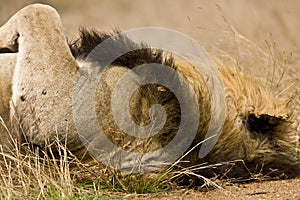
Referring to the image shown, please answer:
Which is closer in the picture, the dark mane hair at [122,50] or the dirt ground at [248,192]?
the dirt ground at [248,192]

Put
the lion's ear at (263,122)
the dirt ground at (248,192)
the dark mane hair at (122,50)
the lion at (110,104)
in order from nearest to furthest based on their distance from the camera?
the dirt ground at (248,192)
the lion at (110,104)
the dark mane hair at (122,50)
the lion's ear at (263,122)

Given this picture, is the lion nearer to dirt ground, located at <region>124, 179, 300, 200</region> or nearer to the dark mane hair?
the dark mane hair

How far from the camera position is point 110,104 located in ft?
15.2

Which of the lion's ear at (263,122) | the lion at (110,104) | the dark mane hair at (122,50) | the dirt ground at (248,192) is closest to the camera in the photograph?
the dirt ground at (248,192)

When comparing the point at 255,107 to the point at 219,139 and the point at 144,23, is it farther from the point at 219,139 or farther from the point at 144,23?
the point at 144,23

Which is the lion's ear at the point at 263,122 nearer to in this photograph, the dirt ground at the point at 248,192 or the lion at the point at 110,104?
the lion at the point at 110,104

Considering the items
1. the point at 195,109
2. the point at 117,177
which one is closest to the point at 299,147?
the point at 195,109

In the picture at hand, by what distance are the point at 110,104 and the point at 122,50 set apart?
13.6 inches

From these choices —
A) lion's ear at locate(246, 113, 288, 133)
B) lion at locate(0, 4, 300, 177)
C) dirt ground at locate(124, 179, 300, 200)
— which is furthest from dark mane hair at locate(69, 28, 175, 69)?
dirt ground at locate(124, 179, 300, 200)

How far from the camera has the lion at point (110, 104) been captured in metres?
4.57

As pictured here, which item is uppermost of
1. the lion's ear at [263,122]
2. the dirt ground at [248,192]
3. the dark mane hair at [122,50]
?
the dark mane hair at [122,50]

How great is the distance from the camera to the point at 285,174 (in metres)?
4.91

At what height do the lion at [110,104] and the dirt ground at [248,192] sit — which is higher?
the lion at [110,104]

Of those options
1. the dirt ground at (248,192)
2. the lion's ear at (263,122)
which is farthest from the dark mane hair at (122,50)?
the dirt ground at (248,192)
